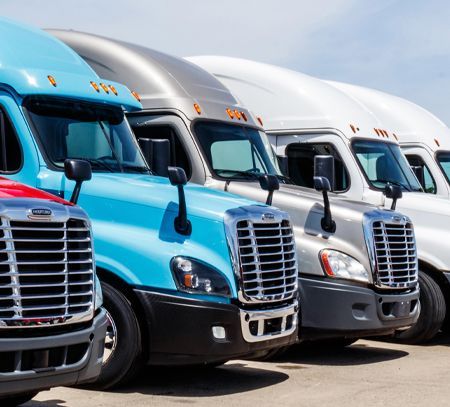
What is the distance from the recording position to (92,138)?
30.0 ft

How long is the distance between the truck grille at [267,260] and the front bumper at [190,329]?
0.30 meters

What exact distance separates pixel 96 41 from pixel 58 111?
283 cm

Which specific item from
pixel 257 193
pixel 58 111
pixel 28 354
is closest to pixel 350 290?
pixel 257 193

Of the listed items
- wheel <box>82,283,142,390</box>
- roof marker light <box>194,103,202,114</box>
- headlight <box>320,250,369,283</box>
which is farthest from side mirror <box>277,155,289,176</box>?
wheel <box>82,283,142,390</box>

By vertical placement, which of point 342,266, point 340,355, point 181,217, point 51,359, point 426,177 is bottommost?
point 340,355

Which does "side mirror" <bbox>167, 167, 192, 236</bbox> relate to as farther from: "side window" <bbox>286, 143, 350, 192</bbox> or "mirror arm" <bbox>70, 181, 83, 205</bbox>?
"side window" <bbox>286, 143, 350, 192</bbox>

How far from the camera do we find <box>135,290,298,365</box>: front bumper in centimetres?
812

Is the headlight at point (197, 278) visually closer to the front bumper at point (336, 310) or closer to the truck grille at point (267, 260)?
the truck grille at point (267, 260)

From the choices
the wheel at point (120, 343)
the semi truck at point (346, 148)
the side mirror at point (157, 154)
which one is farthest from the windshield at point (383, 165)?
the wheel at point (120, 343)

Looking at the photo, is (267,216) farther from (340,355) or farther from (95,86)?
(340,355)

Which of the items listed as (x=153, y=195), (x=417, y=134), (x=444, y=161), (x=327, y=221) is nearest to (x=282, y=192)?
(x=327, y=221)

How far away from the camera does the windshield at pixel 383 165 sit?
1300 centimetres

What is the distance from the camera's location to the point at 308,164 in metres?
12.8

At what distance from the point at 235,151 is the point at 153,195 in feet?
8.74
